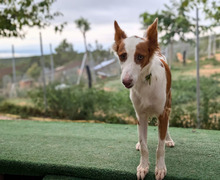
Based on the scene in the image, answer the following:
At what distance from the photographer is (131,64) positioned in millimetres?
2223

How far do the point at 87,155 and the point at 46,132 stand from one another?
5.15 ft

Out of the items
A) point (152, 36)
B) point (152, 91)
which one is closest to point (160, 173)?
point (152, 91)

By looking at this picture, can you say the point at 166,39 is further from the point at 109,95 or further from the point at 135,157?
the point at 135,157

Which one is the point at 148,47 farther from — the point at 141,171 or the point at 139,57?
the point at 141,171

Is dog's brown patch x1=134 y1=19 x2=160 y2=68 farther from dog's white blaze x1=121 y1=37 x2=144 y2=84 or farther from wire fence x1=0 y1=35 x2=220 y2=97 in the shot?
wire fence x1=0 y1=35 x2=220 y2=97

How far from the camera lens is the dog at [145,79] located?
2.24 meters

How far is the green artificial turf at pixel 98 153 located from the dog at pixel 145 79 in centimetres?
28

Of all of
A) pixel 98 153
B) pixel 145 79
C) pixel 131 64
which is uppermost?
pixel 131 64

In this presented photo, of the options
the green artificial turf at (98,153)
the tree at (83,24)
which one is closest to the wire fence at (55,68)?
the tree at (83,24)

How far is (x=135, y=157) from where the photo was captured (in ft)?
10.2

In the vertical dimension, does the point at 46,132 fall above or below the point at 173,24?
below

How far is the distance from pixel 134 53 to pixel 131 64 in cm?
9

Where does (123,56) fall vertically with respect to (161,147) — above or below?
above

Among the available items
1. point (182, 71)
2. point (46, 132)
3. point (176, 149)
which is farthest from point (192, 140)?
point (182, 71)
